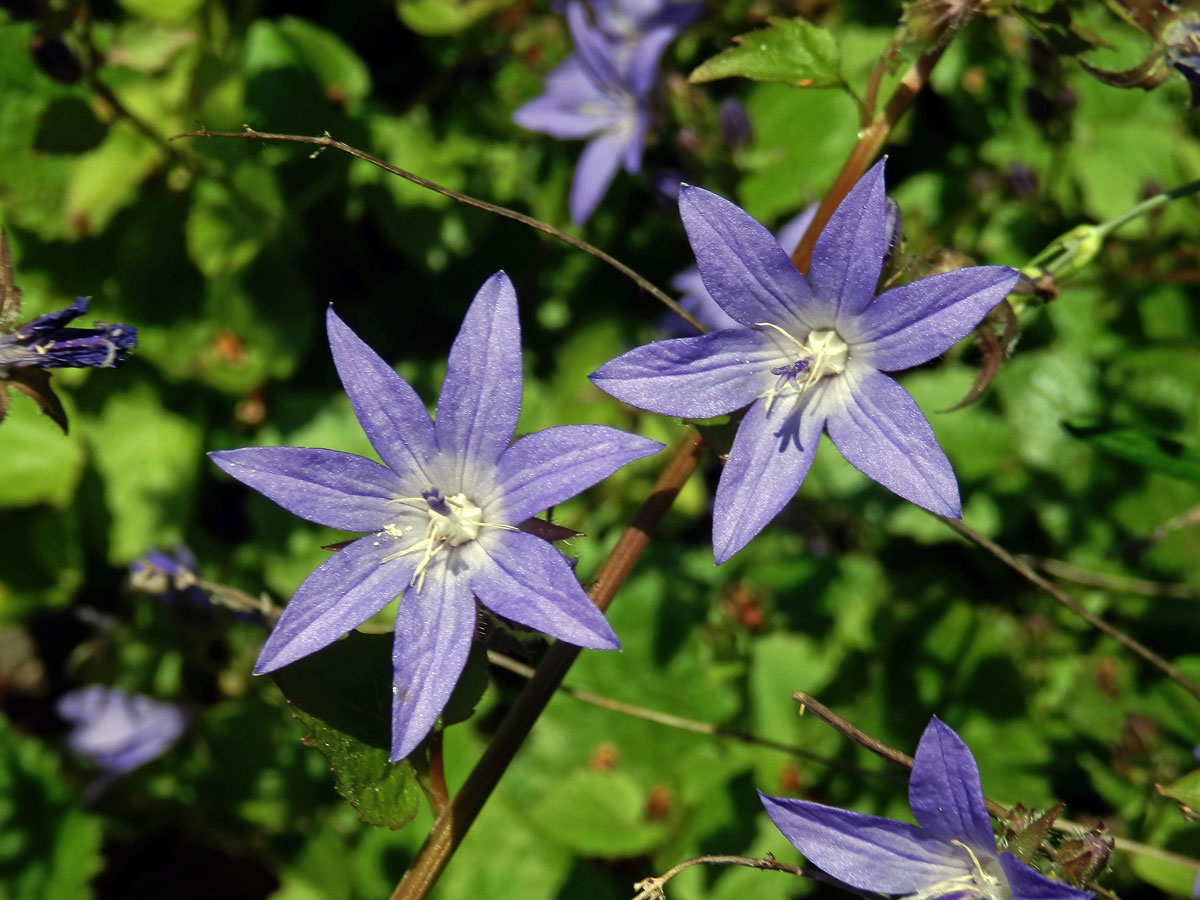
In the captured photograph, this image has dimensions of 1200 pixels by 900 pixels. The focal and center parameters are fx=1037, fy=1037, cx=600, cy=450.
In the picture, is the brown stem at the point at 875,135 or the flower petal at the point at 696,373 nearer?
the flower petal at the point at 696,373

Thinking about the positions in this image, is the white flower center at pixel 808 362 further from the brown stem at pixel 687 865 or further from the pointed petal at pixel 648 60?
the pointed petal at pixel 648 60

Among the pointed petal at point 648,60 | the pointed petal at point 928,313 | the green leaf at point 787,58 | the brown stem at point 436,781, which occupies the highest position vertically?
the green leaf at point 787,58

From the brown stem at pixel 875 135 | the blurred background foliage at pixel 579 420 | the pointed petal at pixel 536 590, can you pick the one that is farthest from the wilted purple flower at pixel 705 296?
the pointed petal at pixel 536 590

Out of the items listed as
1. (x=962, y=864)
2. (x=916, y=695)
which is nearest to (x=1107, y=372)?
(x=916, y=695)

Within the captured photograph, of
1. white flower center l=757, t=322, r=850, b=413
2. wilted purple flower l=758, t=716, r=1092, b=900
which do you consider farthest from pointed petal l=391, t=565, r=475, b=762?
white flower center l=757, t=322, r=850, b=413

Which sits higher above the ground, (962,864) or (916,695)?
(962,864)

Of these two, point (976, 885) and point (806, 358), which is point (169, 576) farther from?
point (976, 885)

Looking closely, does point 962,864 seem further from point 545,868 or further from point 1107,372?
point 1107,372
